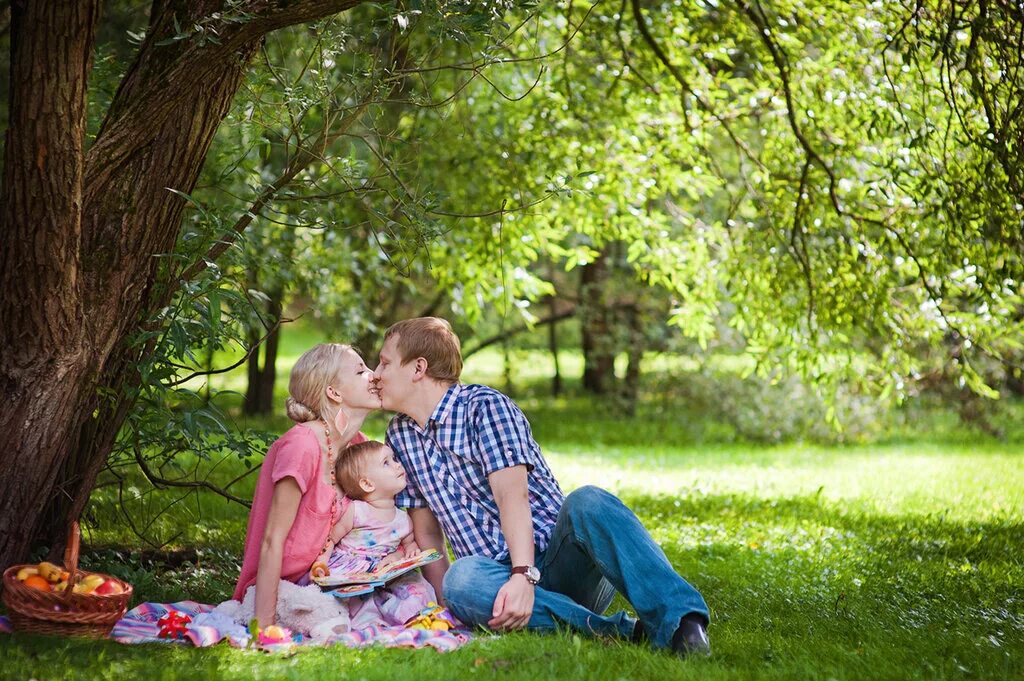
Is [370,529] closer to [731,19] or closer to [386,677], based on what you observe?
[386,677]

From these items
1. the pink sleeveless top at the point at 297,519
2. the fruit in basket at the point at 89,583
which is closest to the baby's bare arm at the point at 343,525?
the pink sleeveless top at the point at 297,519

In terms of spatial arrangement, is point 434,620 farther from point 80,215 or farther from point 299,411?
point 80,215

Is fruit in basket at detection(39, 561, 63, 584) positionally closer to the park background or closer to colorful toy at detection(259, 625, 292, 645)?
the park background

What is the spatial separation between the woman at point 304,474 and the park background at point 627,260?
334 millimetres

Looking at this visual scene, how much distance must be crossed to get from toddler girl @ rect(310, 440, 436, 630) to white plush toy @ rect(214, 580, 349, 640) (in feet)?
0.43

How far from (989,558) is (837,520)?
1.35 metres

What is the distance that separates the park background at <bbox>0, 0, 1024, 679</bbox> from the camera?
13.0 feet

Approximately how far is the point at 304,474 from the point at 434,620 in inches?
28.3

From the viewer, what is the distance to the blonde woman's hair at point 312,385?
13.5 feet

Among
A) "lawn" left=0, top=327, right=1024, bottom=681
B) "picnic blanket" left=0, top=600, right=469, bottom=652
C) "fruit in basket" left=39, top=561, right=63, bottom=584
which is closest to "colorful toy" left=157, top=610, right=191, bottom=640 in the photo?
"picnic blanket" left=0, top=600, right=469, bottom=652

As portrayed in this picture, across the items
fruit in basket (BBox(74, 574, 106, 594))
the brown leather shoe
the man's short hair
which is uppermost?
the man's short hair

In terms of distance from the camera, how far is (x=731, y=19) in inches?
317

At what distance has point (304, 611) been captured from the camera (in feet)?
12.9

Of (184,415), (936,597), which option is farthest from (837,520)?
(184,415)
